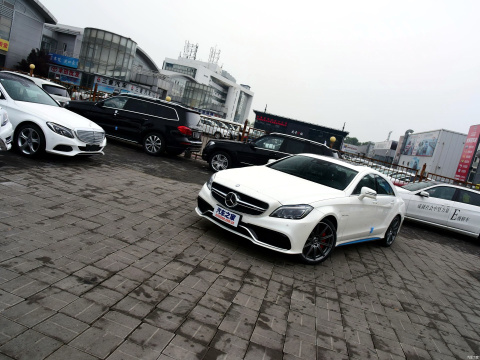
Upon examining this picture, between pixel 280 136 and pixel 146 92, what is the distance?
41.8 metres

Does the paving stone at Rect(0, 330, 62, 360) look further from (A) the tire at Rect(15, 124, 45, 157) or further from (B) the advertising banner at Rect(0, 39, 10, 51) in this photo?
(B) the advertising banner at Rect(0, 39, 10, 51)

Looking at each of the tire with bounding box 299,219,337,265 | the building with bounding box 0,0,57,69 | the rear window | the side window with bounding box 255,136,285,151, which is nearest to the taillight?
the side window with bounding box 255,136,285,151

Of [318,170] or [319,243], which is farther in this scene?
[318,170]

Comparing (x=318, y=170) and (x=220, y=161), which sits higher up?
(x=318, y=170)

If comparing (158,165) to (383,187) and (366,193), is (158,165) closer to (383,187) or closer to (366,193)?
(383,187)

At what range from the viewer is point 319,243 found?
184 inches

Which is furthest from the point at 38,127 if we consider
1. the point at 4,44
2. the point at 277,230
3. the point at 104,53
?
the point at 104,53

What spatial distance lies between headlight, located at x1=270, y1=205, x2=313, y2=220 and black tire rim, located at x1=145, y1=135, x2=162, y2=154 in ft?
23.7

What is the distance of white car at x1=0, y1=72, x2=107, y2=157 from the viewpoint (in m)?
6.70

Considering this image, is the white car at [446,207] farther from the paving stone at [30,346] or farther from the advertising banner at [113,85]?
the advertising banner at [113,85]

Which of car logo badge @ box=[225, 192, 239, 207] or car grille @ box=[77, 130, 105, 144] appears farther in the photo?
car grille @ box=[77, 130, 105, 144]

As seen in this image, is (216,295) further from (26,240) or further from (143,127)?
(143,127)

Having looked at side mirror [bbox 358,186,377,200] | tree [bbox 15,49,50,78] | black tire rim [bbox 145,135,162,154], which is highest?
tree [bbox 15,49,50,78]

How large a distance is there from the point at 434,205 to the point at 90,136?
9.33 meters
